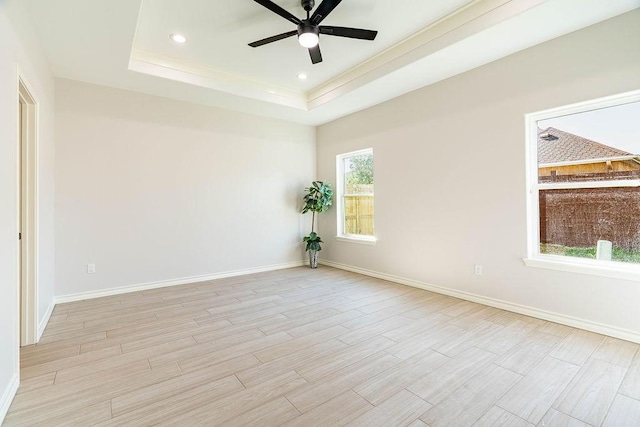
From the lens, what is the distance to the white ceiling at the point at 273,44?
8.68ft

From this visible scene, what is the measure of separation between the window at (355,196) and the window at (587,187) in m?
2.40

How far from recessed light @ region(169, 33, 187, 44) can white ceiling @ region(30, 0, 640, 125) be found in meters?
0.07

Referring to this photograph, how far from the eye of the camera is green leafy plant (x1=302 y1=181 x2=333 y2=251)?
5.54 m

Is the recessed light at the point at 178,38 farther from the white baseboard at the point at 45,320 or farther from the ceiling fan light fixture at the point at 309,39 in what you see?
the white baseboard at the point at 45,320

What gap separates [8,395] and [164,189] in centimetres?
306

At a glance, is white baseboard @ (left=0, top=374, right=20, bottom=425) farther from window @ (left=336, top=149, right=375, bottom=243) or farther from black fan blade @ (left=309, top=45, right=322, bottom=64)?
window @ (left=336, top=149, right=375, bottom=243)

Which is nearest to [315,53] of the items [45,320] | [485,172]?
[485,172]

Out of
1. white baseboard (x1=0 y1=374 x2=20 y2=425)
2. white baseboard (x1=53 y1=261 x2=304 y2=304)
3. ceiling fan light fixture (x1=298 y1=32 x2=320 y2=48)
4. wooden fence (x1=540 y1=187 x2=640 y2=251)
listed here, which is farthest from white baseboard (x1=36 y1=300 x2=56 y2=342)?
wooden fence (x1=540 y1=187 x2=640 y2=251)

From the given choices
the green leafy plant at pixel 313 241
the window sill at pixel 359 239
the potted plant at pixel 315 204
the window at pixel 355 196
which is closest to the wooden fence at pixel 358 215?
the window at pixel 355 196

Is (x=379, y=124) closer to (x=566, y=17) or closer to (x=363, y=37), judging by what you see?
(x=363, y=37)

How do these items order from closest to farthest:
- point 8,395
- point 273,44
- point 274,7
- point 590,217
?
point 8,395
point 274,7
point 590,217
point 273,44

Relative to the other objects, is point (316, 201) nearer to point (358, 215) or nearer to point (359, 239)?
point (358, 215)

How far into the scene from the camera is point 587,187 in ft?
9.66

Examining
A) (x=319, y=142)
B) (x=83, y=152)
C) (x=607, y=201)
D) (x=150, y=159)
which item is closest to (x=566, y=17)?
(x=607, y=201)
